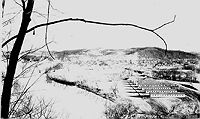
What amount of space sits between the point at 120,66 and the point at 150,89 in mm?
184

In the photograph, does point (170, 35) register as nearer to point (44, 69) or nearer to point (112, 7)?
point (112, 7)

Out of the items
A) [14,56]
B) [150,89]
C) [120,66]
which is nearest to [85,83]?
[120,66]

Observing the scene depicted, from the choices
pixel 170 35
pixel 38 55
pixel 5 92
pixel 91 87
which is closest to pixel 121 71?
pixel 91 87

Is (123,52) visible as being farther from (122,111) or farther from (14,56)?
(14,56)

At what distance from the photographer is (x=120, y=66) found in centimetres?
136

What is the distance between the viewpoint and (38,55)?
4.18 feet

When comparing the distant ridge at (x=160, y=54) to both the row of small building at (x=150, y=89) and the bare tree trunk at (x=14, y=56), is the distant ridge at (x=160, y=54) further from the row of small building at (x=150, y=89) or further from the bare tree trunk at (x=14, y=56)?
the bare tree trunk at (x=14, y=56)

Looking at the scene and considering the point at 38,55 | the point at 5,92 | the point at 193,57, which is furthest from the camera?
the point at 193,57

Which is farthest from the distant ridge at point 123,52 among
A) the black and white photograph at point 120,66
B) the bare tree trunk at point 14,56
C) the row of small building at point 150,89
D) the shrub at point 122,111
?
the bare tree trunk at point 14,56

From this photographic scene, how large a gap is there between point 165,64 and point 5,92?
1001 millimetres

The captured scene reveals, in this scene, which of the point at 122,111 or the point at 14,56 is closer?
the point at 14,56

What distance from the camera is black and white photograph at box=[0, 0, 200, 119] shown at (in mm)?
1291

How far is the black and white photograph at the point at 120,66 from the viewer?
1291mm

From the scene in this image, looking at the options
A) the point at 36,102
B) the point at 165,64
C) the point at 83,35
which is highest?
the point at 83,35
